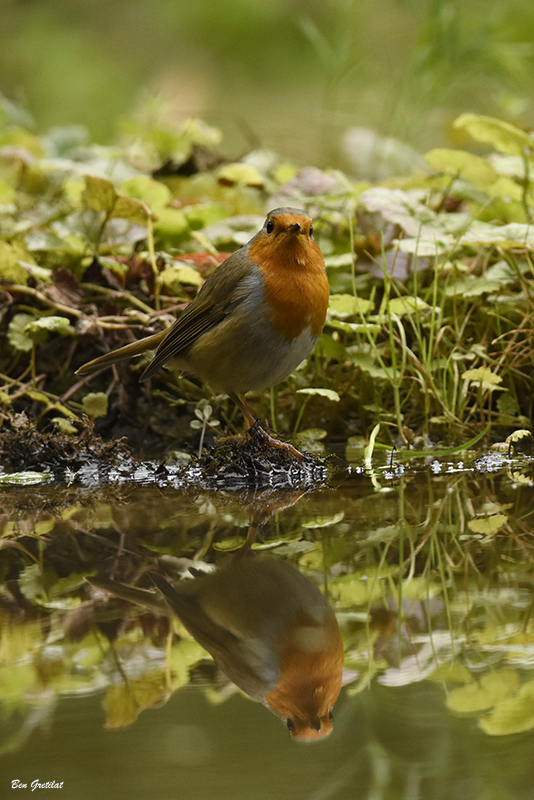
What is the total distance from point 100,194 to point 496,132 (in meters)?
1.37

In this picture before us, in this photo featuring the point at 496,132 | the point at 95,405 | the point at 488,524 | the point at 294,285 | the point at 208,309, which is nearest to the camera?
the point at 488,524

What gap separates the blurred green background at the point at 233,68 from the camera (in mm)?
5688

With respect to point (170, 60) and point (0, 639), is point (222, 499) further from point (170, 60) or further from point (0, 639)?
point (170, 60)

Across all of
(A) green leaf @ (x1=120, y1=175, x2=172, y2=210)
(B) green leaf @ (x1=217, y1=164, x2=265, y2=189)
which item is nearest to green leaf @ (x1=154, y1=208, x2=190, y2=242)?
(A) green leaf @ (x1=120, y1=175, x2=172, y2=210)

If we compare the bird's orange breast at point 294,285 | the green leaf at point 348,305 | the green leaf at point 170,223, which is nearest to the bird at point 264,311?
the bird's orange breast at point 294,285

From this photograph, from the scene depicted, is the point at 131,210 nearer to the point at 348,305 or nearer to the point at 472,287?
the point at 348,305

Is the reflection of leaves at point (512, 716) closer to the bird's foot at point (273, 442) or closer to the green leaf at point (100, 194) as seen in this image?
the bird's foot at point (273, 442)

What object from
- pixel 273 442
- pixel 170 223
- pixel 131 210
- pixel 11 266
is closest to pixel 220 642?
pixel 273 442

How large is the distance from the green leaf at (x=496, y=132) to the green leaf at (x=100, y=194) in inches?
46.6

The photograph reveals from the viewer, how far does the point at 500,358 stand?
262cm

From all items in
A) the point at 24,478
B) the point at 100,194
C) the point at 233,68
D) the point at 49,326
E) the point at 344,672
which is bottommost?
the point at 24,478

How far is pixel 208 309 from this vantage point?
2.37 meters

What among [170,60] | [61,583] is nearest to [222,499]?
[61,583]

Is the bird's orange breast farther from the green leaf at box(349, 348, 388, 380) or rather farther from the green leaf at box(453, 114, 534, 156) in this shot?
the green leaf at box(453, 114, 534, 156)
